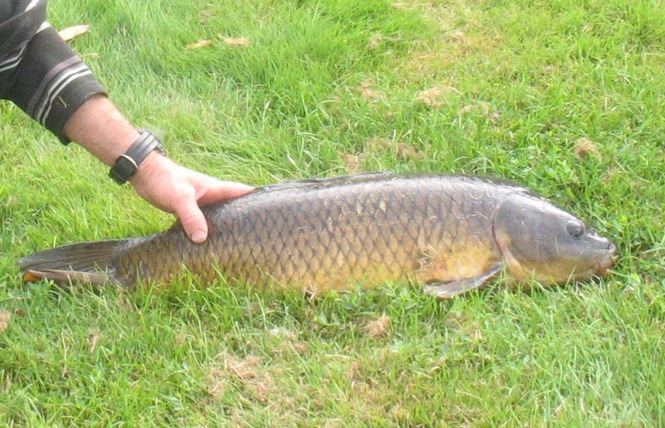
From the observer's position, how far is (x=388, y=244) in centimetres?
322

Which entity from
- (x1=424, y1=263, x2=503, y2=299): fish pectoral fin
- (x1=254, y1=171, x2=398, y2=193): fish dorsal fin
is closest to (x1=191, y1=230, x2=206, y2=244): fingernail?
(x1=254, y1=171, x2=398, y2=193): fish dorsal fin

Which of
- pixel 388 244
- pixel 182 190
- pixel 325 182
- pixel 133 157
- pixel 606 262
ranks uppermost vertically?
pixel 133 157

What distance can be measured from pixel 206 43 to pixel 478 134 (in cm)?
161

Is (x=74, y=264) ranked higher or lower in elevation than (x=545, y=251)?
higher

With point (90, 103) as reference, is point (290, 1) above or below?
below

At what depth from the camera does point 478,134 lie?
4.06 meters

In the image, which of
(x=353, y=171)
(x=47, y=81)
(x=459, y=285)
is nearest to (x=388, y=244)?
(x=459, y=285)

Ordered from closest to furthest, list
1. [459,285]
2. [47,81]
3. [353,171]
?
[459,285] → [47,81] → [353,171]

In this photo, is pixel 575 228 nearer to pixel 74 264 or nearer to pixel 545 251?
pixel 545 251

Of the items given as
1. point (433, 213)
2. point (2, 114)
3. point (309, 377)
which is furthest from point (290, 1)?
point (309, 377)

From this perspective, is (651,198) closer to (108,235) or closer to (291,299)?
(291,299)

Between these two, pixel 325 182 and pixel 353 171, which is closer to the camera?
pixel 325 182

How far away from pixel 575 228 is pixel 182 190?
1.31m

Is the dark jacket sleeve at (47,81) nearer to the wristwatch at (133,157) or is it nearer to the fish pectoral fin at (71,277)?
the wristwatch at (133,157)
